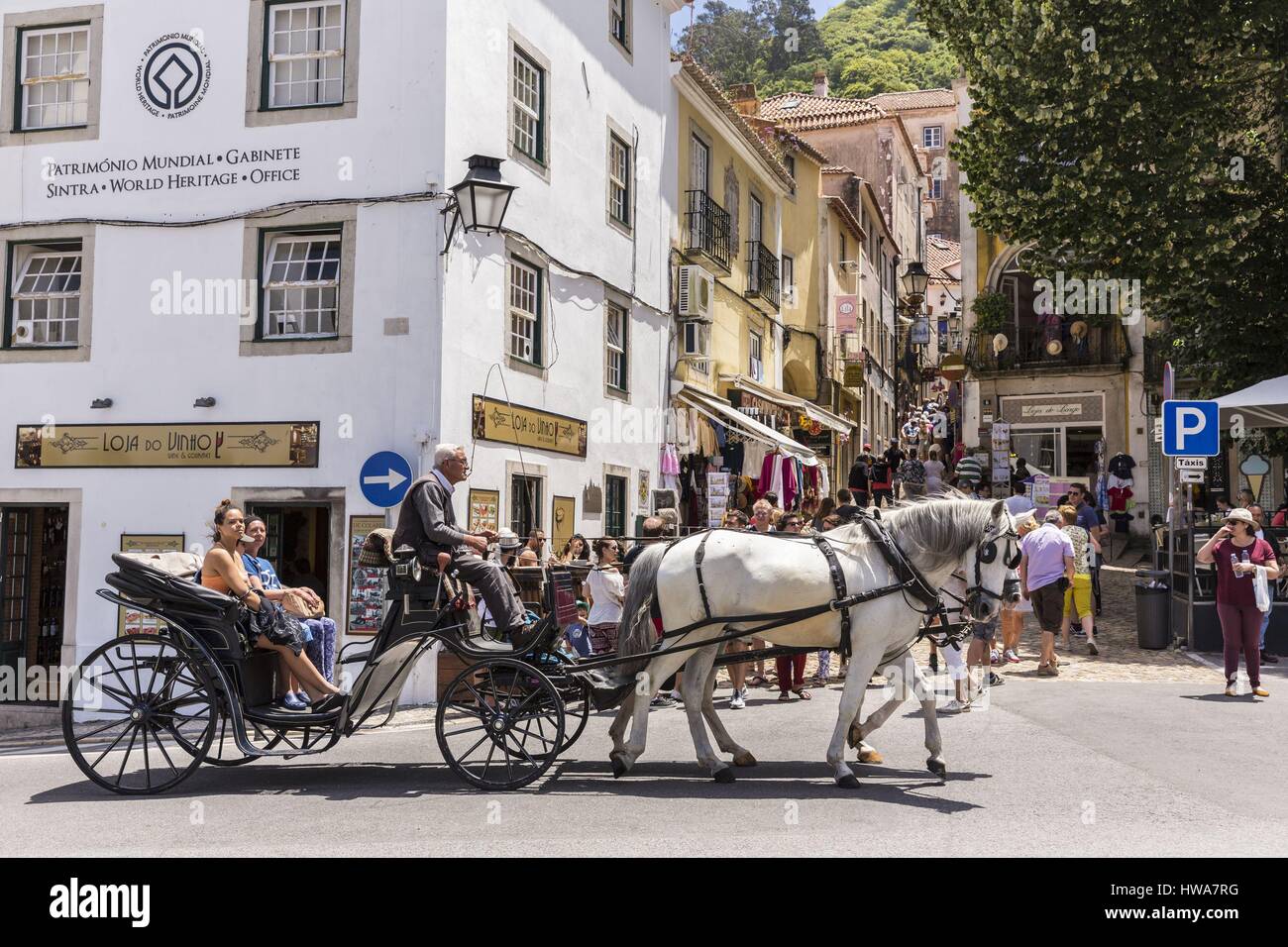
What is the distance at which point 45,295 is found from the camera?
52.9ft

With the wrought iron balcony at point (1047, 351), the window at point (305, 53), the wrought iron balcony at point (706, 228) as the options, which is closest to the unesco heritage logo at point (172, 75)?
the window at point (305, 53)

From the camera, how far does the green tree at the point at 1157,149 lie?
18.2 m

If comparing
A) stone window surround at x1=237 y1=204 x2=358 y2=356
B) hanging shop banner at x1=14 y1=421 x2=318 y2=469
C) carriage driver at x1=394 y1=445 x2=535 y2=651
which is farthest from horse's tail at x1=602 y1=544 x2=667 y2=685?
stone window surround at x1=237 y1=204 x2=358 y2=356

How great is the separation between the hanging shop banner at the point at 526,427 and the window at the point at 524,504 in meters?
0.50

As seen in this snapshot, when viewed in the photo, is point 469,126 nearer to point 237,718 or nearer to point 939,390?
point 237,718

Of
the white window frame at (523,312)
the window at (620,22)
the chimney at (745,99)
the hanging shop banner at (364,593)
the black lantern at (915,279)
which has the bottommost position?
the hanging shop banner at (364,593)

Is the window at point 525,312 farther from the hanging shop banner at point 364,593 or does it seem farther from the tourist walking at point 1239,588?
the tourist walking at point 1239,588

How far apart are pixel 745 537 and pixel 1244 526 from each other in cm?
659

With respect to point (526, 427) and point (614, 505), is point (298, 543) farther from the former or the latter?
point (614, 505)

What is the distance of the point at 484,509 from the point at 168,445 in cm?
395

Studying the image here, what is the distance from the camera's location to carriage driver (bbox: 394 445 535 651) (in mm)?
8406

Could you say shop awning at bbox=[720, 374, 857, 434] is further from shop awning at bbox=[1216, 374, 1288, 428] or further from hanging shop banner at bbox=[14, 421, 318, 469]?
hanging shop banner at bbox=[14, 421, 318, 469]

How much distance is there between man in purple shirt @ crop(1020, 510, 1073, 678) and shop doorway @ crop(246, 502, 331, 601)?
8.49 m

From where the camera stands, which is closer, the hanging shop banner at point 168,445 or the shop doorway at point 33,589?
the hanging shop banner at point 168,445
